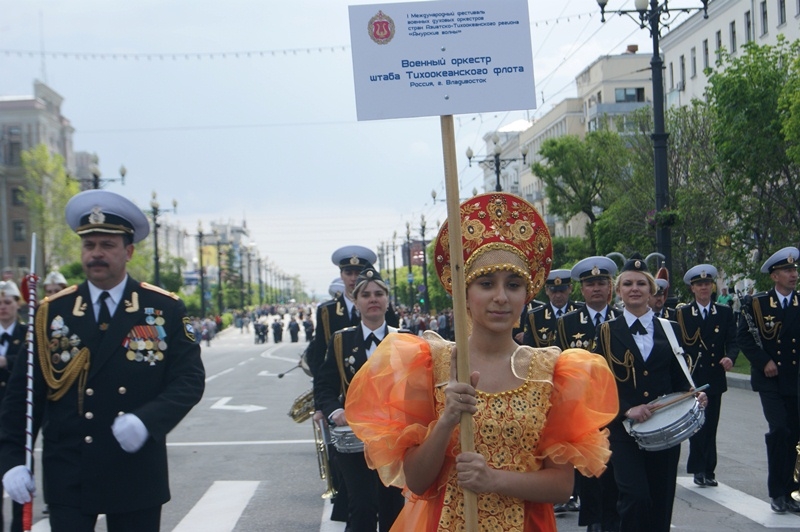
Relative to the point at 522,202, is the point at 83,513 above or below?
below

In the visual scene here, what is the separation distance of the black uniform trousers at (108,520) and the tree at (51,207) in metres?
84.0

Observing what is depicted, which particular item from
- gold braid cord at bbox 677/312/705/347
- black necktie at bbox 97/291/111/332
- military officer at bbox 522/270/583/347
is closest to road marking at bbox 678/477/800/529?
gold braid cord at bbox 677/312/705/347

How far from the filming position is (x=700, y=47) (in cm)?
6106

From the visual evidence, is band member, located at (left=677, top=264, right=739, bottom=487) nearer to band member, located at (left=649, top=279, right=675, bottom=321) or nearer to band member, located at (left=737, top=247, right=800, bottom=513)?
band member, located at (left=649, top=279, right=675, bottom=321)

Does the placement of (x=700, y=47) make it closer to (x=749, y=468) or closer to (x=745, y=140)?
(x=745, y=140)

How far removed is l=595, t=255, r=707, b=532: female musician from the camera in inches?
271

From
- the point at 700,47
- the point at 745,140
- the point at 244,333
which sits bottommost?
the point at 244,333

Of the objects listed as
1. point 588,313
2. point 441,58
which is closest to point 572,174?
point 588,313

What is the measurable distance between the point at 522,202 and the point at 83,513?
2.39 meters

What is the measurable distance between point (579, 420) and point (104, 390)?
2.20 m

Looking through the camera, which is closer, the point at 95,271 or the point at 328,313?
the point at 95,271

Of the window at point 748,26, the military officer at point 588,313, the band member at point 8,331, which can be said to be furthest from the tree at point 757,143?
the window at point 748,26

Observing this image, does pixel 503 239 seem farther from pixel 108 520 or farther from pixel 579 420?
pixel 108 520

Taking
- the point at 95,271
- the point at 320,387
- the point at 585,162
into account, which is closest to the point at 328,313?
the point at 320,387
